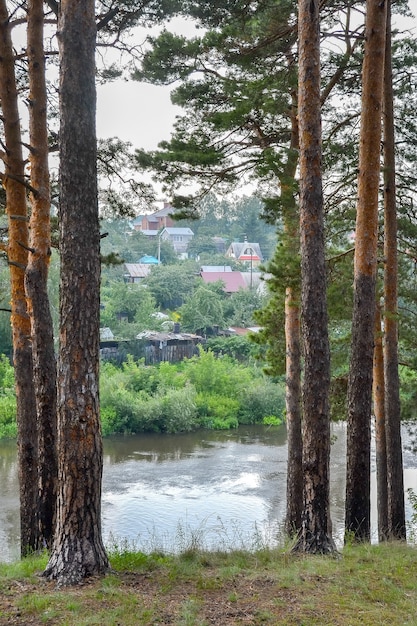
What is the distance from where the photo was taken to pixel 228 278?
4422 centimetres

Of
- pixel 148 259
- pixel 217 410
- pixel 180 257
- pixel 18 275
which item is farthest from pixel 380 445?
pixel 180 257

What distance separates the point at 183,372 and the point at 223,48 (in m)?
20.9

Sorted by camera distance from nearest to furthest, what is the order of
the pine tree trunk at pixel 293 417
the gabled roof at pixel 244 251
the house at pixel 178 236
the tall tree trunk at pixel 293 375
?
the tall tree trunk at pixel 293 375 → the pine tree trunk at pixel 293 417 → the gabled roof at pixel 244 251 → the house at pixel 178 236

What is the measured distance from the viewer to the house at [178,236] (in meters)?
58.8

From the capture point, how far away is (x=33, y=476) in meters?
6.22

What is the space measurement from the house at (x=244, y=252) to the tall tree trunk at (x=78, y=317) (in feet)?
162

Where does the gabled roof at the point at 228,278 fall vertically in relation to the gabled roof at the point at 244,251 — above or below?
below

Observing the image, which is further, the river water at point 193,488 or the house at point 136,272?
the house at point 136,272

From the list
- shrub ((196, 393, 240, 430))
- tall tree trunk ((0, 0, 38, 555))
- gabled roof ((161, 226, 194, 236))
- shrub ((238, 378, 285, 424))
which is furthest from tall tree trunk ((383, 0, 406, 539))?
gabled roof ((161, 226, 194, 236))

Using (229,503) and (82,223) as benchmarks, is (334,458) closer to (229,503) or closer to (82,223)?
(229,503)

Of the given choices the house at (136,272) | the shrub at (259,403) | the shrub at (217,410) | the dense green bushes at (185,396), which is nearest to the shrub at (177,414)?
the dense green bushes at (185,396)

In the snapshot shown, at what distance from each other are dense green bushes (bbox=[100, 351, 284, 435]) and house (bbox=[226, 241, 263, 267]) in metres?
25.6

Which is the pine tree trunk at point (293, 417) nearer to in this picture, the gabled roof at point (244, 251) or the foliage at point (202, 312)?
the foliage at point (202, 312)

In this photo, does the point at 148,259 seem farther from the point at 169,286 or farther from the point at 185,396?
the point at 185,396
